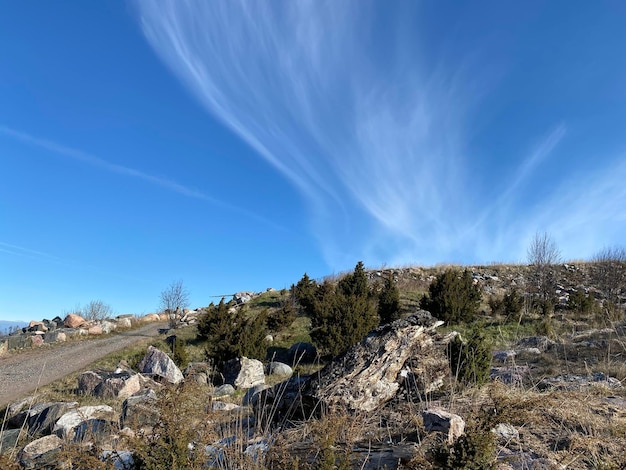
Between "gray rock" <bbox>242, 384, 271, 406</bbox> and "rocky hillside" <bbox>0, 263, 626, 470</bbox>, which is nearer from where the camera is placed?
"rocky hillside" <bbox>0, 263, 626, 470</bbox>

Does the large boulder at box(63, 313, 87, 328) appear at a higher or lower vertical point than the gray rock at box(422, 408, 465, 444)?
higher

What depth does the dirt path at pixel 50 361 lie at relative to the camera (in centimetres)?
905

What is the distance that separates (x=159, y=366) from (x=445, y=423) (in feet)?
25.4

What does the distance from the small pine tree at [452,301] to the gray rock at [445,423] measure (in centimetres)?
1057

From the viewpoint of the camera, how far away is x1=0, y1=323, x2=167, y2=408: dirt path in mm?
9055

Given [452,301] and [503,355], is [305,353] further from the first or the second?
[503,355]

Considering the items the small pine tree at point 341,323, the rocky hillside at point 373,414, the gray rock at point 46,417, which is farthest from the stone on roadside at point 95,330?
the gray rock at point 46,417

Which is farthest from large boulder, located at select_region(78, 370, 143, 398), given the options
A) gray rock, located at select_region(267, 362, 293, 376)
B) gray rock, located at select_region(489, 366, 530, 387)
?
gray rock, located at select_region(489, 366, 530, 387)

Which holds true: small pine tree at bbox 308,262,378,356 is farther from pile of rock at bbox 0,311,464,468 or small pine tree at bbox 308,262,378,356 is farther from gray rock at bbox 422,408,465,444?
gray rock at bbox 422,408,465,444

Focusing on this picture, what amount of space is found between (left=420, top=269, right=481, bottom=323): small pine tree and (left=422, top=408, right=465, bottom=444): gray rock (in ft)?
34.7

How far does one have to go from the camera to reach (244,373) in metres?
8.16

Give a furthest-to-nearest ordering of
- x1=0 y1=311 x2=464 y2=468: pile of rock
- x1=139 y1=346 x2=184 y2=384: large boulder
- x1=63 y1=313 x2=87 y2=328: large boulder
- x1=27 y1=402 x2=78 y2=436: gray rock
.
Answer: x1=63 y1=313 x2=87 y2=328: large boulder, x1=139 y1=346 x2=184 y2=384: large boulder, x1=27 y1=402 x2=78 y2=436: gray rock, x1=0 y1=311 x2=464 y2=468: pile of rock

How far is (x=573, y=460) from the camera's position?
2291mm

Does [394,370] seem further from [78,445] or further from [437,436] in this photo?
[78,445]
